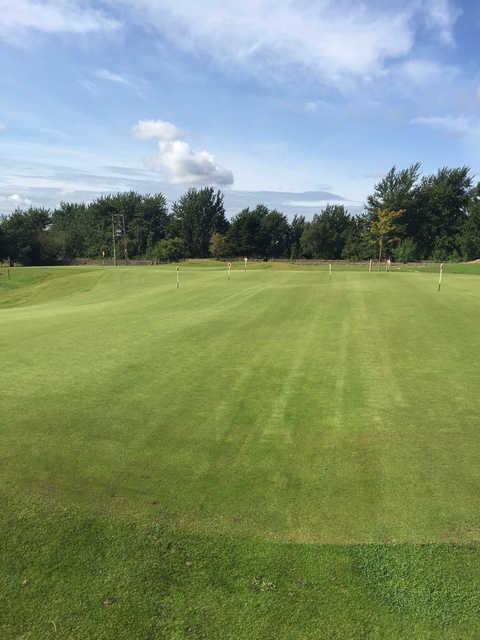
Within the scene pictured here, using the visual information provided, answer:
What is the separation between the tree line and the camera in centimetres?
9444

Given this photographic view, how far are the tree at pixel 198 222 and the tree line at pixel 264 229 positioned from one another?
27 centimetres

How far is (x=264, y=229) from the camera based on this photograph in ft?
388

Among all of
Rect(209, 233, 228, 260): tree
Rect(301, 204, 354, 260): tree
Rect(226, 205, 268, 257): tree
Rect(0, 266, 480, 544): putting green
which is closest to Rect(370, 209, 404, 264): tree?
Rect(301, 204, 354, 260): tree

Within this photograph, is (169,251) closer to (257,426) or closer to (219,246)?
(219,246)

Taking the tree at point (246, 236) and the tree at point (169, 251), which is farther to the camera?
the tree at point (246, 236)

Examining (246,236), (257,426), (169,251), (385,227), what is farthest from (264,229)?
(257,426)

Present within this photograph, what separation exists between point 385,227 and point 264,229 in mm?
38894

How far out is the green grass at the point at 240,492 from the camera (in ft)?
13.2

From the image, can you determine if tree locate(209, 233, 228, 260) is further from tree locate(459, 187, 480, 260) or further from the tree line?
tree locate(459, 187, 480, 260)

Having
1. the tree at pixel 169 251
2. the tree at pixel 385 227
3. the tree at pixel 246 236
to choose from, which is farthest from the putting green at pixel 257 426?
the tree at pixel 246 236

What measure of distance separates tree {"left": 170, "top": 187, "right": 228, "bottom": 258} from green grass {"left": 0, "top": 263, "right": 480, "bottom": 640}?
4426 inches

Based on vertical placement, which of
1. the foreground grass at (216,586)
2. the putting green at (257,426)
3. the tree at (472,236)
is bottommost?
the foreground grass at (216,586)

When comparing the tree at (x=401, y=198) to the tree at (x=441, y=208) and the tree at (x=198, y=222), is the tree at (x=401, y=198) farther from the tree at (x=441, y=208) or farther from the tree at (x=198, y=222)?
the tree at (x=198, y=222)

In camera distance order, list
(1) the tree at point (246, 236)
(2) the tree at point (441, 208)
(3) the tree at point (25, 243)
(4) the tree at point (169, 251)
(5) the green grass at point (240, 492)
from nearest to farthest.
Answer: (5) the green grass at point (240, 492), (2) the tree at point (441, 208), (3) the tree at point (25, 243), (4) the tree at point (169, 251), (1) the tree at point (246, 236)
